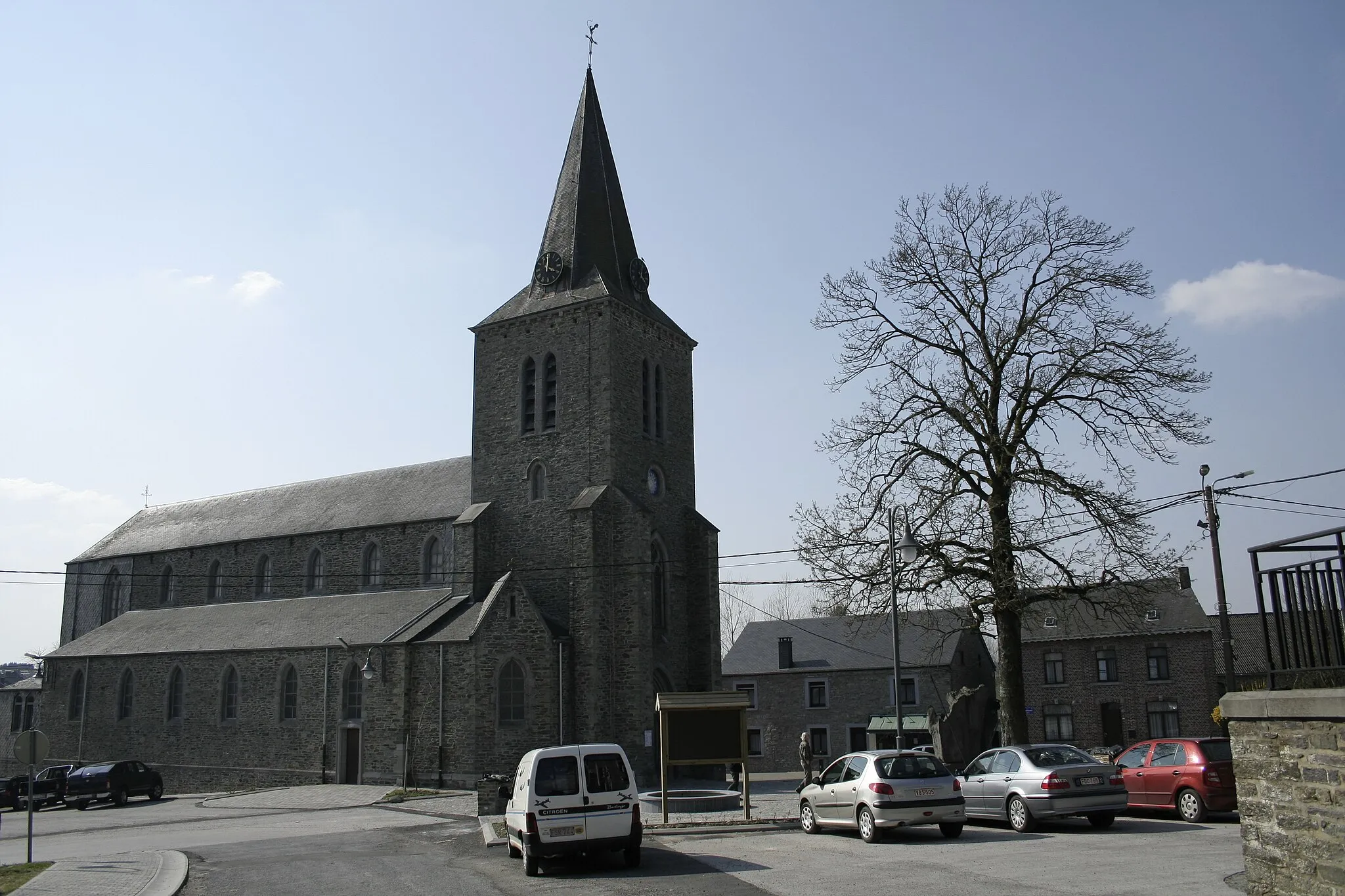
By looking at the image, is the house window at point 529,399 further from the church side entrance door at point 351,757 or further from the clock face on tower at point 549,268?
the church side entrance door at point 351,757

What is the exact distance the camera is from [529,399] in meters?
36.0

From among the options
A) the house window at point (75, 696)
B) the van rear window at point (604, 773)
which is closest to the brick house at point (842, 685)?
the house window at point (75, 696)

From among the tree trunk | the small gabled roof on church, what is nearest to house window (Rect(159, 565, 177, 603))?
the small gabled roof on church

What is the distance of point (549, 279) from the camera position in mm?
36812

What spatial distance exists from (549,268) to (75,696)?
26410 mm

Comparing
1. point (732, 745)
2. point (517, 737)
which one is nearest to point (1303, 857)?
point (732, 745)

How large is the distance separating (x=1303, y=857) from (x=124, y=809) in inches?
1257

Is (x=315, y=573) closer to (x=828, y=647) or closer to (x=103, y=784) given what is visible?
(x=103, y=784)

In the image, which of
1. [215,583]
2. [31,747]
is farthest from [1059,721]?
[31,747]

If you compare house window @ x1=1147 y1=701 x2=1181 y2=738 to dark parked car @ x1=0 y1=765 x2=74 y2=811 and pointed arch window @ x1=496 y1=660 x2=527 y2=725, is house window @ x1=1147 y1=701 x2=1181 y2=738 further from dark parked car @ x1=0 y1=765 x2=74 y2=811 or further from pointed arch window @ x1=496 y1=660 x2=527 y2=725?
dark parked car @ x1=0 y1=765 x2=74 y2=811

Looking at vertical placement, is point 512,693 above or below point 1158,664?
below

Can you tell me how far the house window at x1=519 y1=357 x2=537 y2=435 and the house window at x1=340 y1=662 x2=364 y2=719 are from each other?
962cm

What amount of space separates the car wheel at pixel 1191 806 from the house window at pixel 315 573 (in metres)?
32.2

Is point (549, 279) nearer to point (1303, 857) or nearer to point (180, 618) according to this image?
point (180, 618)
